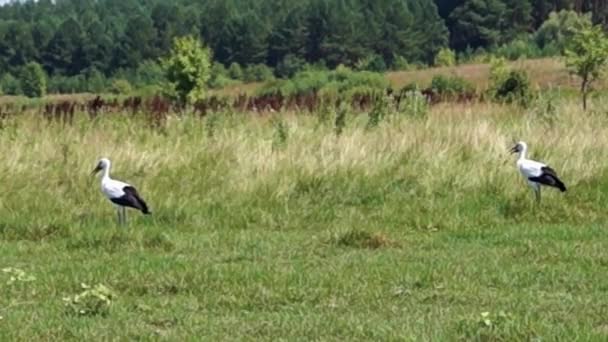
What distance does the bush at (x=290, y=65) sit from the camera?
115450mm

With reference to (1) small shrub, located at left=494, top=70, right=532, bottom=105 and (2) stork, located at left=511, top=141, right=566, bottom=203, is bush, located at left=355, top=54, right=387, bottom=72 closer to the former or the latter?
(1) small shrub, located at left=494, top=70, right=532, bottom=105

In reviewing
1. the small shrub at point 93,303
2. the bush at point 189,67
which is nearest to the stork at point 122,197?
the small shrub at point 93,303

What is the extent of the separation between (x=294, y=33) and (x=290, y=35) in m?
1.00

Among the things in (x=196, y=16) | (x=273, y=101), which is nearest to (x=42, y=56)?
(x=196, y=16)

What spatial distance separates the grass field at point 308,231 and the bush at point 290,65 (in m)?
98.0

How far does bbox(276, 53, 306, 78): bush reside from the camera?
4545 inches

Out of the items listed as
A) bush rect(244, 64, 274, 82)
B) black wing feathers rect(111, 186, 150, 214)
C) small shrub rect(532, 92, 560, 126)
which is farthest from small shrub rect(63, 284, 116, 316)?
bush rect(244, 64, 274, 82)

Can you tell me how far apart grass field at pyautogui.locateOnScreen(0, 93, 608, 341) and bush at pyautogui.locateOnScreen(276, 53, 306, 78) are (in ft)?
322

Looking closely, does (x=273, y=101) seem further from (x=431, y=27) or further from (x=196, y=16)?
(x=196, y=16)

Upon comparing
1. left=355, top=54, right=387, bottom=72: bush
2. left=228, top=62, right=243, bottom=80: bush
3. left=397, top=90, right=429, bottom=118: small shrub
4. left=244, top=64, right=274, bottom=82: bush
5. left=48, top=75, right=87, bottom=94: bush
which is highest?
left=397, top=90, right=429, bottom=118: small shrub

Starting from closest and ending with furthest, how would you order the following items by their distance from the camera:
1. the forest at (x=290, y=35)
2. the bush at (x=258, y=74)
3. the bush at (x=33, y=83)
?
1. the bush at (x=33, y=83)
2. the bush at (x=258, y=74)
3. the forest at (x=290, y=35)

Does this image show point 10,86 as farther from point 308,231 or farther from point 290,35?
point 308,231

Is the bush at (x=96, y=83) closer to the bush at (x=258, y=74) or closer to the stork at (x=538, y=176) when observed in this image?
the bush at (x=258, y=74)

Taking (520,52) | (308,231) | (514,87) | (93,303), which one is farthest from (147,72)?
(93,303)
